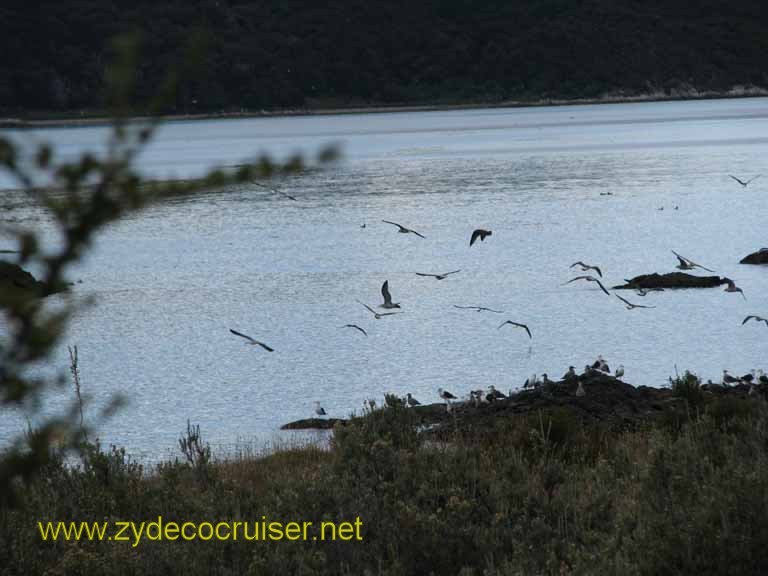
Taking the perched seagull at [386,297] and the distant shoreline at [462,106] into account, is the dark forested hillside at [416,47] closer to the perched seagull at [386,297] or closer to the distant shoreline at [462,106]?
the distant shoreline at [462,106]

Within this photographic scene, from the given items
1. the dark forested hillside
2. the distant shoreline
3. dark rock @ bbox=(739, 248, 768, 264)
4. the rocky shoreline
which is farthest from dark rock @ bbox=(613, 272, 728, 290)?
the distant shoreline

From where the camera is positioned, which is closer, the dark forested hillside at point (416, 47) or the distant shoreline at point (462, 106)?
the dark forested hillside at point (416, 47)

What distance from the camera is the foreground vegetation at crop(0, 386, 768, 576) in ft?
16.1

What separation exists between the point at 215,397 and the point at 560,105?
12257 centimetres

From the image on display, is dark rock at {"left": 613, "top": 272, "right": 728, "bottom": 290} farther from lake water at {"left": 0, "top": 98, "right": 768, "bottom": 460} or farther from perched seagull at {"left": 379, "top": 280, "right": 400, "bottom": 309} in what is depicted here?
perched seagull at {"left": 379, "top": 280, "right": 400, "bottom": 309}

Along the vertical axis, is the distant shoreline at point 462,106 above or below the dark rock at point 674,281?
below

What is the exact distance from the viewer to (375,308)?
821 inches

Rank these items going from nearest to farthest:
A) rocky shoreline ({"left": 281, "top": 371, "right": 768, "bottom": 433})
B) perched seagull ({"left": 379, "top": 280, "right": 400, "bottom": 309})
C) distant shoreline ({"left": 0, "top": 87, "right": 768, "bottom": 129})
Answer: rocky shoreline ({"left": 281, "top": 371, "right": 768, "bottom": 433}) → perched seagull ({"left": 379, "top": 280, "right": 400, "bottom": 309}) → distant shoreline ({"left": 0, "top": 87, "right": 768, "bottom": 129})

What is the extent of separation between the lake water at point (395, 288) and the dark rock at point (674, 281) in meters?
0.55

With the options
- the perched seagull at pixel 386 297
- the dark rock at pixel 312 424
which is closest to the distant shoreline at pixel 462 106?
the perched seagull at pixel 386 297

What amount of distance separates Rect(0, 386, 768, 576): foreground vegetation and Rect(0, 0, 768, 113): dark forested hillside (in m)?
101

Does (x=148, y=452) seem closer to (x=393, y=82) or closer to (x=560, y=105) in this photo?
(x=393, y=82)

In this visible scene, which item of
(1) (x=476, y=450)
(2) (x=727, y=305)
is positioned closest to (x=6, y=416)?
(1) (x=476, y=450)

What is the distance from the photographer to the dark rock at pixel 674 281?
21.4 metres
